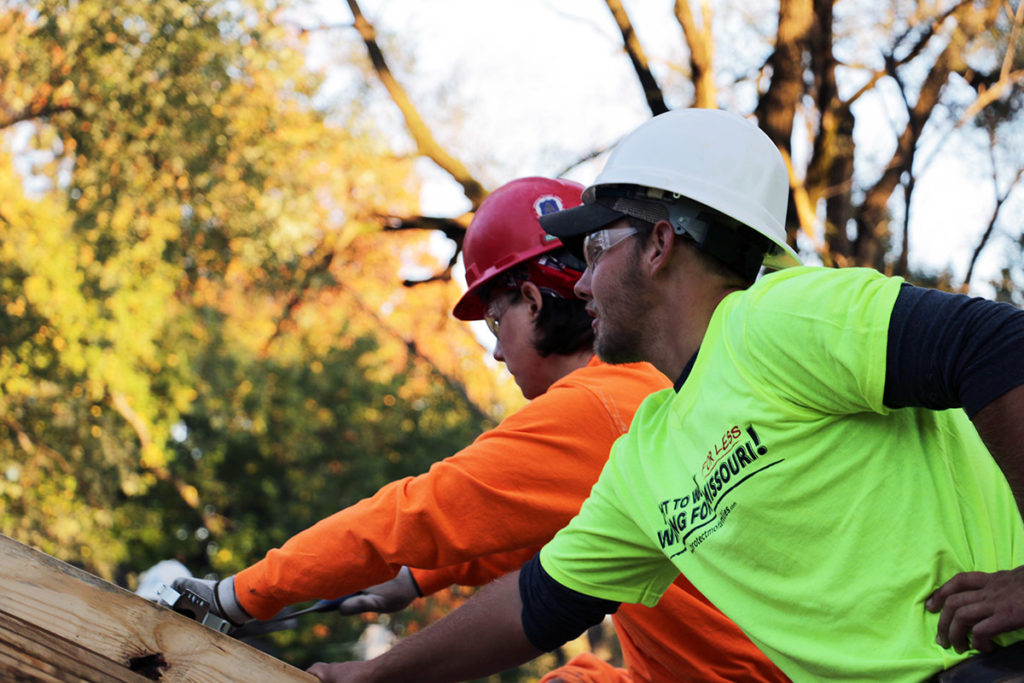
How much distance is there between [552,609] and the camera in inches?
95.7

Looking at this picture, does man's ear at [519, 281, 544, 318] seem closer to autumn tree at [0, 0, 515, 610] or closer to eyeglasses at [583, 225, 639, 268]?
eyeglasses at [583, 225, 639, 268]

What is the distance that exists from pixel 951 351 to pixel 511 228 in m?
2.37

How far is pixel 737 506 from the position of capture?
1.99 m

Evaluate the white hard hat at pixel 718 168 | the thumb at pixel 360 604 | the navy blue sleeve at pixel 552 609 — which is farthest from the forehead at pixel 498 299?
the navy blue sleeve at pixel 552 609

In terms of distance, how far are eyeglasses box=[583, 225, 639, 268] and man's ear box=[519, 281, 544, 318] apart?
3.57 feet

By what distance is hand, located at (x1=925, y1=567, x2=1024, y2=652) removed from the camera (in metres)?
1.59

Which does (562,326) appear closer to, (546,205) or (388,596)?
(546,205)

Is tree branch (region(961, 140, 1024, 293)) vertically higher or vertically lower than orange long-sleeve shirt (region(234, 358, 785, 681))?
higher

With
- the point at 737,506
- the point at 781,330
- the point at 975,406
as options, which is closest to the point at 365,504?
the point at 737,506

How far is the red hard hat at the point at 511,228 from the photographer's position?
12.5ft

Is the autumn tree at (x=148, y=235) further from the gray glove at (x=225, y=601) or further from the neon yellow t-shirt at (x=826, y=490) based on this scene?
the neon yellow t-shirt at (x=826, y=490)

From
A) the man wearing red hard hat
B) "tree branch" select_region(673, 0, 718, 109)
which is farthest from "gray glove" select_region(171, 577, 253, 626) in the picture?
"tree branch" select_region(673, 0, 718, 109)

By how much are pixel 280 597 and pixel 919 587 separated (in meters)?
1.76

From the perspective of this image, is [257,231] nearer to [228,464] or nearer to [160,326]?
[160,326]
